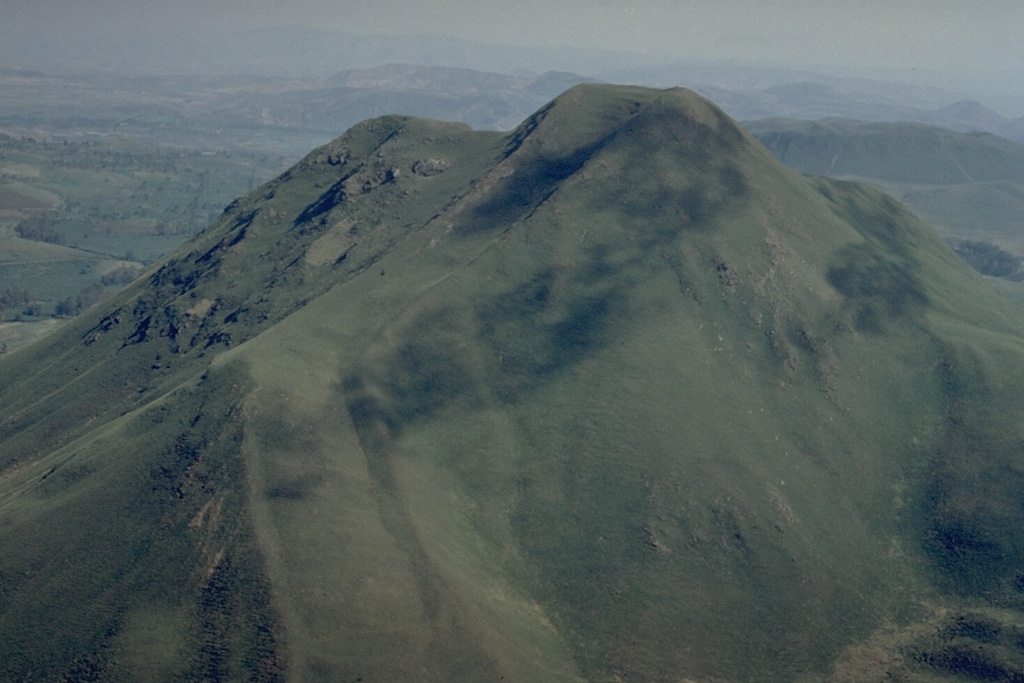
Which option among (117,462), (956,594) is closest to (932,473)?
(956,594)

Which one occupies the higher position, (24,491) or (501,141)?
(501,141)

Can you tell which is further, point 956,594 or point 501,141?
point 501,141

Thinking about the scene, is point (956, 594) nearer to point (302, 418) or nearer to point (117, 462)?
point (302, 418)

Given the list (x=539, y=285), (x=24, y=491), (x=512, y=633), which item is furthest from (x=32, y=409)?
(x=512, y=633)

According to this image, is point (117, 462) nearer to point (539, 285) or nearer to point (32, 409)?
point (32, 409)

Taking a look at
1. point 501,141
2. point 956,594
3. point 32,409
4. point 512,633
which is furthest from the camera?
point 501,141

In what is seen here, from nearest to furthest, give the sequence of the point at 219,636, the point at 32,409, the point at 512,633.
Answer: the point at 219,636
the point at 512,633
the point at 32,409

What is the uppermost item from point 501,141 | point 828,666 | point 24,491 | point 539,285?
point 501,141
